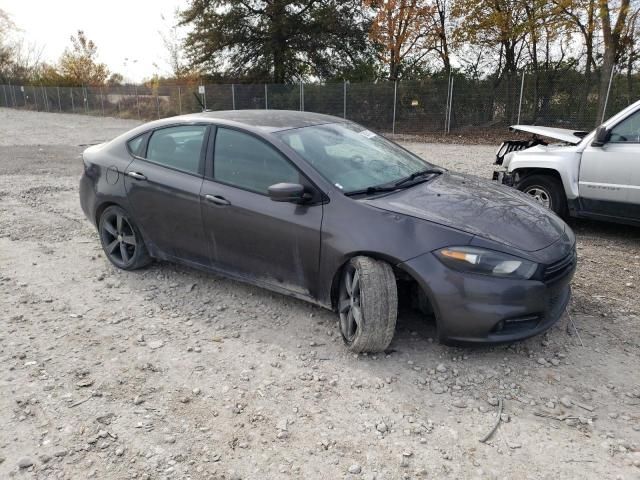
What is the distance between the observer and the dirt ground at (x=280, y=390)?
254 cm

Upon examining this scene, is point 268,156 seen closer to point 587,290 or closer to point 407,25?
point 587,290

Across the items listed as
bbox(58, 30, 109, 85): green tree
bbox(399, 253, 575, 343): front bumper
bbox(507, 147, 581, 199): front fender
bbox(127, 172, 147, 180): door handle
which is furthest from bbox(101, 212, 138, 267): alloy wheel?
bbox(58, 30, 109, 85): green tree

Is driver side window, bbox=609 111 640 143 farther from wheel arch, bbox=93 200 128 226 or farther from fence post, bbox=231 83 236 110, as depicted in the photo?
fence post, bbox=231 83 236 110

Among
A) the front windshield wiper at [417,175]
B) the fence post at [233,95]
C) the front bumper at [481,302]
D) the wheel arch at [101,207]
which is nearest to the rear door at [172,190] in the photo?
the wheel arch at [101,207]

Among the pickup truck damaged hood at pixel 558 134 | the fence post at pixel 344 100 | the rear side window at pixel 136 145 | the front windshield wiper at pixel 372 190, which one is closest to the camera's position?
the front windshield wiper at pixel 372 190

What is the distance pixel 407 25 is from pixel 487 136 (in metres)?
6.10

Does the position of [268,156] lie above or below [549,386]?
above

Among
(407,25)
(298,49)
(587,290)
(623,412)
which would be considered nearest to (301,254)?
(623,412)

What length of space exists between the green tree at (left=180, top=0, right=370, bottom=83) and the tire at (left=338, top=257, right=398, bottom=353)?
73.3 feet

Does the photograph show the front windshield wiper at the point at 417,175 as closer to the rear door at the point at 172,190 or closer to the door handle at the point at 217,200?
the door handle at the point at 217,200

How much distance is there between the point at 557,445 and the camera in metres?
2.61

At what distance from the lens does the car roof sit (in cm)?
411

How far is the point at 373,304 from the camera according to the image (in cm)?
321

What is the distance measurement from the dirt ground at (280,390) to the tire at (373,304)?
0.54 feet
